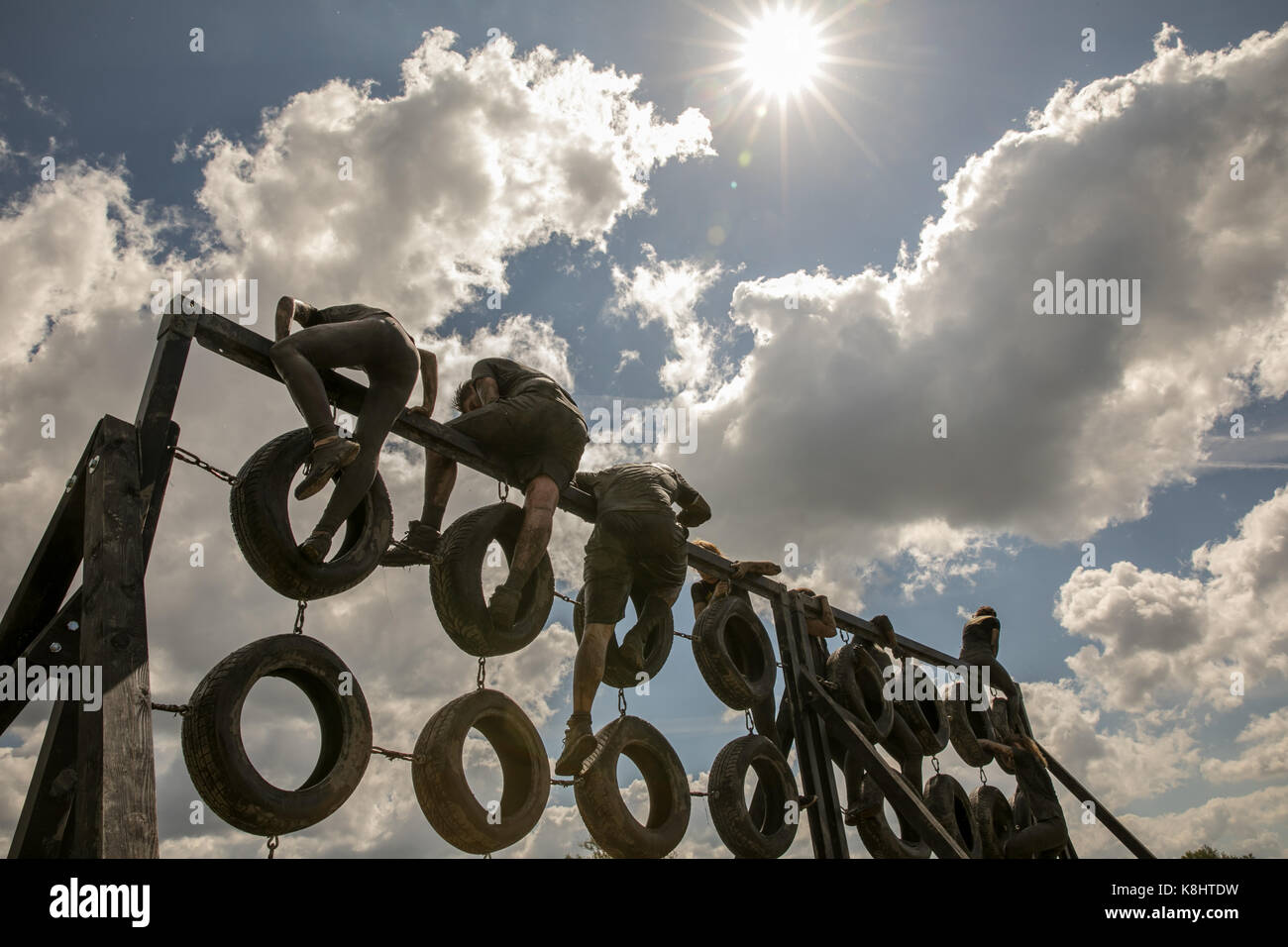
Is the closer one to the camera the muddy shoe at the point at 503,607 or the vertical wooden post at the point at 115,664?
the vertical wooden post at the point at 115,664

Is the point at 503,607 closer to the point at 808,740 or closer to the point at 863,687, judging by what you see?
the point at 808,740

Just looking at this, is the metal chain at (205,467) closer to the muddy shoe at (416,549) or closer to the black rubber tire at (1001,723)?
the muddy shoe at (416,549)

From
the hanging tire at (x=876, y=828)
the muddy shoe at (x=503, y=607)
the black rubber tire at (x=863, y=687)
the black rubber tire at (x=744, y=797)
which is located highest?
the muddy shoe at (x=503, y=607)

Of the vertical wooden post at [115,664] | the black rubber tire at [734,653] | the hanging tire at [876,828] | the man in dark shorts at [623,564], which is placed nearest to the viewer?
the vertical wooden post at [115,664]

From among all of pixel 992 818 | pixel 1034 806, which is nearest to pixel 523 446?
pixel 1034 806

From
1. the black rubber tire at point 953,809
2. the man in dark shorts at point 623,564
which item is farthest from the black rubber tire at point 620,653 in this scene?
the black rubber tire at point 953,809

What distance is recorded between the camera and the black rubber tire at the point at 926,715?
8.59 metres

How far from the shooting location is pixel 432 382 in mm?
4883

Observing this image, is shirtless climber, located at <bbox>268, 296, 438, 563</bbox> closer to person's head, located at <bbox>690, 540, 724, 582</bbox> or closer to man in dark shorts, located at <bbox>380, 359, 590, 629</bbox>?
man in dark shorts, located at <bbox>380, 359, 590, 629</bbox>

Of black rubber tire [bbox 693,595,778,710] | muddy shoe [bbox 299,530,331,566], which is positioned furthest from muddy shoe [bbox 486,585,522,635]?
black rubber tire [bbox 693,595,778,710]

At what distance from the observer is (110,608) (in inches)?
114

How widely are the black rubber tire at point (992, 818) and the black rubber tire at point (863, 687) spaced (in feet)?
7.31

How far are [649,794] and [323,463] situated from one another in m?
3.18
